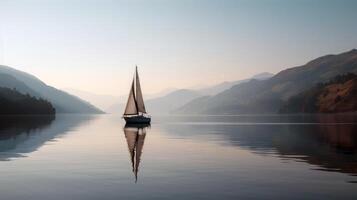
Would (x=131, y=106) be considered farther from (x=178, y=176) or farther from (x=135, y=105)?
(x=178, y=176)

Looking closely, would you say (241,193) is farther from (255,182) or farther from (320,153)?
(320,153)

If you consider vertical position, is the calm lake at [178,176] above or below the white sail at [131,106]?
below

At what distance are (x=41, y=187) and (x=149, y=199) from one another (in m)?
9.00

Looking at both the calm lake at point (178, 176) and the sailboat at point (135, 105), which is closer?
the calm lake at point (178, 176)

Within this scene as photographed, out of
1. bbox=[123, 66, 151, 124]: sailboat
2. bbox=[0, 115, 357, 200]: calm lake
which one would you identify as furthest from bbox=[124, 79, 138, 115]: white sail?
bbox=[0, 115, 357, 200]: calm lake

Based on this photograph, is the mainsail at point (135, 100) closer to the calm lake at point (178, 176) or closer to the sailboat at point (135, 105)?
the sailboat at point (135, 105)

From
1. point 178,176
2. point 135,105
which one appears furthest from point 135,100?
point 178,176

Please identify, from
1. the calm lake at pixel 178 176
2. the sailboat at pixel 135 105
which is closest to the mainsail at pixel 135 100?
the sailboat at pixel 135 105

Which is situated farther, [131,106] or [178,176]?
[131,106]

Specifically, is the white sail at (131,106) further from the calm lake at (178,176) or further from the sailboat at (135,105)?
the calm lake at (178,176)

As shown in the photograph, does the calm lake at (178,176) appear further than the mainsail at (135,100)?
No

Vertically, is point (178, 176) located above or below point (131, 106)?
below

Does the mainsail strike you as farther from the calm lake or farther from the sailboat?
the calm lake

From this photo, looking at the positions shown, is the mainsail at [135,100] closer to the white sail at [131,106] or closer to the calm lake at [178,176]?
the white sail at [131,106]
